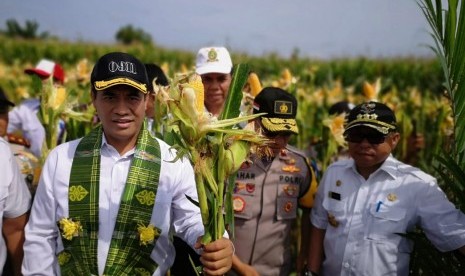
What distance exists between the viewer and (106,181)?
81.4 inches

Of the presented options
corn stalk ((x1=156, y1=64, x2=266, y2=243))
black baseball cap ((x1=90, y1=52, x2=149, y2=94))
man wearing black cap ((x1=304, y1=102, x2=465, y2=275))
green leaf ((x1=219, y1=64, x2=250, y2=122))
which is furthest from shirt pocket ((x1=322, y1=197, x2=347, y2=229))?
black baseball cap ((x1=90, y1=52, x2=149, y2=94))

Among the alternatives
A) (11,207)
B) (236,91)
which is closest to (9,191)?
(11,207)

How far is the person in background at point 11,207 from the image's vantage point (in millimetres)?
2193

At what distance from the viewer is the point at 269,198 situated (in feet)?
9.36

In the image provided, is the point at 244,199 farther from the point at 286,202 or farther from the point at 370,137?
the point at 370,137

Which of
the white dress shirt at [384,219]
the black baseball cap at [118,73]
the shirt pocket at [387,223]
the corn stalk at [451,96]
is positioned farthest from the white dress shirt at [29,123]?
the corn stalk at [451,96]

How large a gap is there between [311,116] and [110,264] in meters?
5.59

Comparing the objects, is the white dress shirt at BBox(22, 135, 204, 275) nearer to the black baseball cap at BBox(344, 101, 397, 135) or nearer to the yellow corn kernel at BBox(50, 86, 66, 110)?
the black baseball cap at BBox(344, 101, 397, 135)

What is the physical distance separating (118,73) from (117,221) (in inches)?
25.7

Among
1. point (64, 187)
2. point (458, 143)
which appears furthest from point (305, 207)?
point (64, 187)

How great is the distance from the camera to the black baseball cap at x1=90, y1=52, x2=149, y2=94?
1.96 meters

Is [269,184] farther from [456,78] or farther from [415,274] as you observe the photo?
[456,78]

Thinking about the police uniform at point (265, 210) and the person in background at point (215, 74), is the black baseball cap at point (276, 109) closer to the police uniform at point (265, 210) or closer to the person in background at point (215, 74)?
the police uniform at point (265, 210)

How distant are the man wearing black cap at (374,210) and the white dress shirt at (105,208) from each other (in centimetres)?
96
